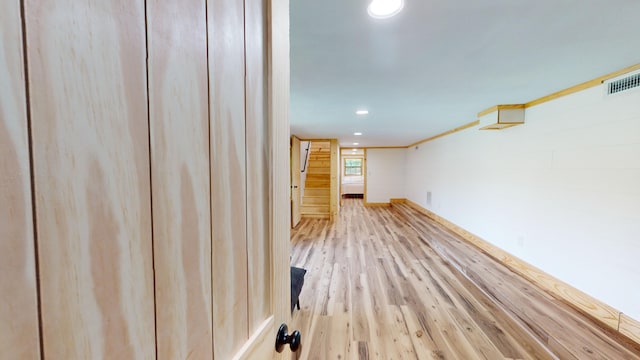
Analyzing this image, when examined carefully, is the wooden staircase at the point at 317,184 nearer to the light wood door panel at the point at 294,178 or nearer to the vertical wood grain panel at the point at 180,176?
the light wood door panel at the point at 294,178

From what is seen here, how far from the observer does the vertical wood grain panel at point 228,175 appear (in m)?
0.46

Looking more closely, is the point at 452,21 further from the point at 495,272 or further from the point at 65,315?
the point at 495,272

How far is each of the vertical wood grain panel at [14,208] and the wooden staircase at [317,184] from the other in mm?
6442

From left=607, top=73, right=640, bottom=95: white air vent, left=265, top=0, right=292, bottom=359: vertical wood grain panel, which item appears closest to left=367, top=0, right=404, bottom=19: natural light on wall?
left=265, top=0, right=292, bottom=359: vertical wood grain panel

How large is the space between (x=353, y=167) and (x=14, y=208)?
39.5ft

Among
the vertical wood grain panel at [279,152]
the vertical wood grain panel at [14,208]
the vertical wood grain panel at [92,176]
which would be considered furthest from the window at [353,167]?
the vertical wood grain panel at [14,208]

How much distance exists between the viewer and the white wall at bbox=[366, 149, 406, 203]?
8.39 m

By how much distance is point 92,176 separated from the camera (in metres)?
0.27

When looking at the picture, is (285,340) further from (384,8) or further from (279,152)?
(384,8)

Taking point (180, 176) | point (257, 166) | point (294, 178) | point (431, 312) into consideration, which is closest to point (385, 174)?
point (294, 178)

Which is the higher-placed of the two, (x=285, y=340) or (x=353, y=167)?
(x=353, y=167)

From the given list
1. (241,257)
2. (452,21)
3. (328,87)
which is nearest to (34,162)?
(241,257)

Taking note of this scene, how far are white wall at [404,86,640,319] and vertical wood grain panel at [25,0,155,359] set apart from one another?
3143 mm

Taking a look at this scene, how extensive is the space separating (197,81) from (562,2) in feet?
5.64
